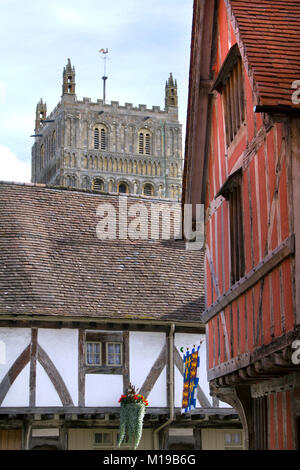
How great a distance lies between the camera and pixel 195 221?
15266 millimetres

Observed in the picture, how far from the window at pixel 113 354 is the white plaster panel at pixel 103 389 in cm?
30

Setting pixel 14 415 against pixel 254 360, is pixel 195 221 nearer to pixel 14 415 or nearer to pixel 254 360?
pixel 254 360

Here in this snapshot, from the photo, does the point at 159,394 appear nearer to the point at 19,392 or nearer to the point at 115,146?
the point at 19,392

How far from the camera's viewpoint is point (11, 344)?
20.2 m

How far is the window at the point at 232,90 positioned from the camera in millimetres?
12789

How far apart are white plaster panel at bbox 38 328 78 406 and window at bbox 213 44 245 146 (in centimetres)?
846

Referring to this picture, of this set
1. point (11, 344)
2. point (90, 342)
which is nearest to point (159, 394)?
point (90, 342)

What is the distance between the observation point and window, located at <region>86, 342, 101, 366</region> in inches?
819

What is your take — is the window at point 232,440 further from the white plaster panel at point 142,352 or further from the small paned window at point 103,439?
the small paned window at point 103,439

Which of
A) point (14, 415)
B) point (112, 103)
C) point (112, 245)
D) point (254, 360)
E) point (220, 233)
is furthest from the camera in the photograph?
point (112, 103)

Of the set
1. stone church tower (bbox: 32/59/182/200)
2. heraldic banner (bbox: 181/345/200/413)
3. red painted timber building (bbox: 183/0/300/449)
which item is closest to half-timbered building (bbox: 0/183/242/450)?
heraldic banner (bbox: 181/345/200/413)

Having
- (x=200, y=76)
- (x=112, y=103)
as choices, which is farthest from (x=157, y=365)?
(x=112, y=103)

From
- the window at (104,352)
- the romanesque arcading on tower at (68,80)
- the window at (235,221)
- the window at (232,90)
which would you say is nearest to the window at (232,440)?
the window at (104,352)

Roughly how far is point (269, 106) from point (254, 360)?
3.15m
